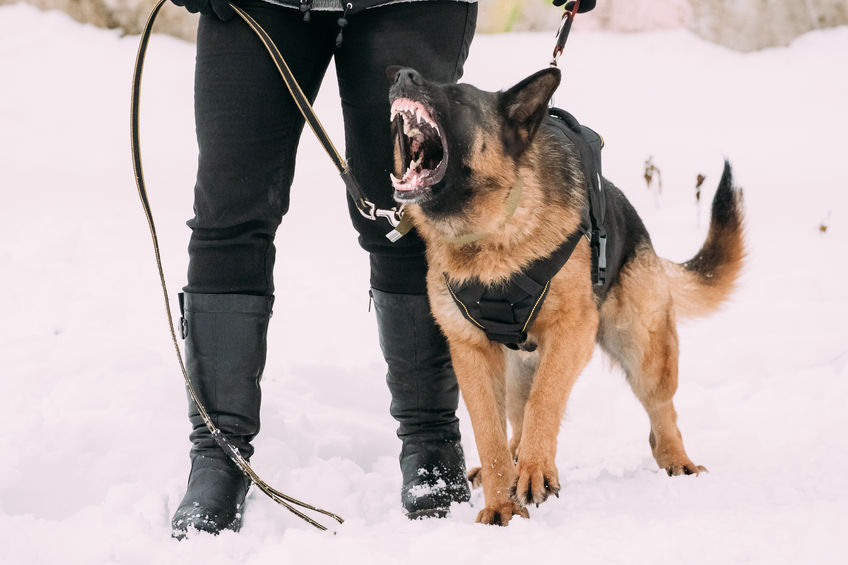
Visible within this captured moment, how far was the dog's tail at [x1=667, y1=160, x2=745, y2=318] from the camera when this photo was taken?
10.4 feet

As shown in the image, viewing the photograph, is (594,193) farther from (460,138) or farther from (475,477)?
(475,477)

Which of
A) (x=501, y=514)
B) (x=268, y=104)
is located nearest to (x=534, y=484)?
(x=501, y=514)

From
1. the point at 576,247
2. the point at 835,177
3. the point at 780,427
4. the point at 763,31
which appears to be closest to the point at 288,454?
the point at 576,247

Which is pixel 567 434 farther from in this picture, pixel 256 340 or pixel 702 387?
pixel 256 340

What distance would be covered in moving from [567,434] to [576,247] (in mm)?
1269

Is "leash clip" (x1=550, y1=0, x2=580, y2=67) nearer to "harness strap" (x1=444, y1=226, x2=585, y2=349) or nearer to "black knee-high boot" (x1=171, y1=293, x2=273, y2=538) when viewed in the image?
"harness strap" (x1=444, y1=226, x2=585, y2=349)

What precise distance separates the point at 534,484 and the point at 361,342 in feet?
6.98

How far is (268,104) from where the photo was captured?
7.47 ft

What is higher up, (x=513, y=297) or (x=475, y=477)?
(x=513, y=297)

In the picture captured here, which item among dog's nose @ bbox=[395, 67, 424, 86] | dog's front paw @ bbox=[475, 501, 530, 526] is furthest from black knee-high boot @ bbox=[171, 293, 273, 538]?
dog's nose @ bbox=[395, 67, 424, 86]

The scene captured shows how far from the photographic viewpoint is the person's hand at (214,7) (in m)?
2.16

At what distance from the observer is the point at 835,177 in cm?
615

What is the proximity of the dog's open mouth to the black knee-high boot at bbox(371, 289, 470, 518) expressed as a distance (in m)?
0.47

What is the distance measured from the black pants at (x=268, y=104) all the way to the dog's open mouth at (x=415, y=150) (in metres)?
0.12
